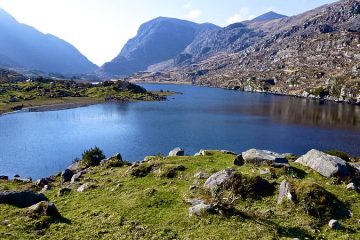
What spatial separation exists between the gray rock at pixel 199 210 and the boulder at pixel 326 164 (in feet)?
48.1

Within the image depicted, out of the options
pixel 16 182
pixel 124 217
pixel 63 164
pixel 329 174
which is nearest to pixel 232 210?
pixel 124 217

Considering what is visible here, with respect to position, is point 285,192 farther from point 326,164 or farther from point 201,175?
point 201,175

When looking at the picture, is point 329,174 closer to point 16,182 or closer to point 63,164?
point 16,182

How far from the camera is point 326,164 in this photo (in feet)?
125

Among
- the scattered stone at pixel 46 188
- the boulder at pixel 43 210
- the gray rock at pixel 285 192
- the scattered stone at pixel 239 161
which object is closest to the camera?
the boulder at pixel 43 210

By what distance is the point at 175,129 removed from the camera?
151000 millimetres

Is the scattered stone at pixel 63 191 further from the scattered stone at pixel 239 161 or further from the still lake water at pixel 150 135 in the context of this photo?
the still lake water at pixel 150 135

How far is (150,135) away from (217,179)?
102m

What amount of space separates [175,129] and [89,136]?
33633mm

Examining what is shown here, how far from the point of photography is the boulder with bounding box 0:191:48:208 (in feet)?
104

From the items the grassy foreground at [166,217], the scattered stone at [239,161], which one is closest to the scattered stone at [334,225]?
the grassy foreground at [166,217]

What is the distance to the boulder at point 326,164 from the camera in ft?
121

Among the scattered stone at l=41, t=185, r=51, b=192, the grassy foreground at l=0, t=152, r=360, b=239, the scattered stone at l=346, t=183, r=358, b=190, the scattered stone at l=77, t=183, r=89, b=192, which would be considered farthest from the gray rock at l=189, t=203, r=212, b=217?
the scattered stone at l=41, t=185, r=51, b=192

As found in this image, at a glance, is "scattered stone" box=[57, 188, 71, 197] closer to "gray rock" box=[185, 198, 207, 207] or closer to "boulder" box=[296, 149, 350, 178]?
"gray rock" box=[185, 198, 207, 207]
